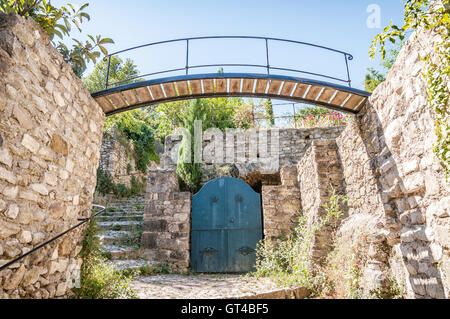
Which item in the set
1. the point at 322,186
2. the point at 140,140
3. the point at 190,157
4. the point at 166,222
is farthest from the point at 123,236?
the point at 140,140

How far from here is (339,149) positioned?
464 centimetres

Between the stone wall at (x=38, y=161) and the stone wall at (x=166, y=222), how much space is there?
310cm

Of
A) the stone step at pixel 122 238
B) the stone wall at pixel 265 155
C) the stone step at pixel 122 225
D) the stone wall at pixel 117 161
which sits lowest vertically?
the stone step at pixel 122 238

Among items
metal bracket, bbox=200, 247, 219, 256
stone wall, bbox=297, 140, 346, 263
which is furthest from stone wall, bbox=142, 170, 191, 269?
stone wall, bbox=297, 140, 346, 263

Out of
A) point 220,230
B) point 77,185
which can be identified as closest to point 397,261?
point 77,185

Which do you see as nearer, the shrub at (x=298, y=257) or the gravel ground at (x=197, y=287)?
the gravel ground at (x=197, y=287)

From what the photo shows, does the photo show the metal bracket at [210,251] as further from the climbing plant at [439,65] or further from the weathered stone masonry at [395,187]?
the climbing plant at [439,65]

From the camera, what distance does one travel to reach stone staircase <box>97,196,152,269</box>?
218 inches

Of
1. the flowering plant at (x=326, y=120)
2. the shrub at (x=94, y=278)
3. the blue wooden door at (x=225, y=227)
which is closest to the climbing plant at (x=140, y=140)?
the blue wooden door at (x=225, y=227)

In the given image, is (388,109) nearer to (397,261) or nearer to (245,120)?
(397,261)

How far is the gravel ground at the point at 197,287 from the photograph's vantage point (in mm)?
3752

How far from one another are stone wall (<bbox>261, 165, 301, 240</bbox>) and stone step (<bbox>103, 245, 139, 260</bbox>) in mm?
2860

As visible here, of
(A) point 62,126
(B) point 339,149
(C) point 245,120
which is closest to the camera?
(A) point 62,126

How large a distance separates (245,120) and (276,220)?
4.90 m
